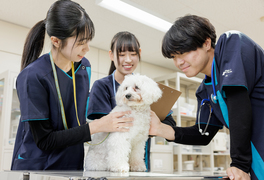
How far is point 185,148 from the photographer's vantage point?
455cm

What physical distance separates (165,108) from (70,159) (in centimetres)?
63

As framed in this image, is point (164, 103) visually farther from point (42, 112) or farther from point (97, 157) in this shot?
point (42, 112)

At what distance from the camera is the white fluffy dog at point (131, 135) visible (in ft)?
3.93

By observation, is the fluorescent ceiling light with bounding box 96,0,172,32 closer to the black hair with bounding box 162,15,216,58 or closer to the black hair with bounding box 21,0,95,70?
the black hair with bounding box 21,0,95,70

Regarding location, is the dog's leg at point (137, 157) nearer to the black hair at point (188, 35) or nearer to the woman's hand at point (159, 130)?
the woman's hand at point (159, 130)

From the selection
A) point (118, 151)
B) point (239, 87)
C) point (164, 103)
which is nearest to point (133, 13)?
point (164, 103)

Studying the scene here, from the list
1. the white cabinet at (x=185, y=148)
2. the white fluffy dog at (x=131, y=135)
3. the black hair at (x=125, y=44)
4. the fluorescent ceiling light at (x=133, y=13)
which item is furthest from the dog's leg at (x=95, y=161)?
the white cabinet at (x=185, y=148)

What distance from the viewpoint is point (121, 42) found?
1555mm

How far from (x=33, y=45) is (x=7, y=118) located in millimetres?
2221

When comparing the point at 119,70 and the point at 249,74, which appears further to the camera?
the point at 119,70

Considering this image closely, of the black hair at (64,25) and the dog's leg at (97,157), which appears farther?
the dog's leg at (97,157)

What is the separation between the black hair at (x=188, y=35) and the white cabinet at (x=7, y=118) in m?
2.64

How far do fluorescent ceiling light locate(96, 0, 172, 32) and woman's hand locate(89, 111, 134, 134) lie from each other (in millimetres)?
2000

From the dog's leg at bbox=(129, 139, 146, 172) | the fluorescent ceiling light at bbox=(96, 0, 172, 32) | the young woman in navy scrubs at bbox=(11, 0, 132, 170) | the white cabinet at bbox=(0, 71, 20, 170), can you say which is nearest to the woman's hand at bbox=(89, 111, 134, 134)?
the young woman in navy scrubs at bbox=(11, 0, 132, 170)
